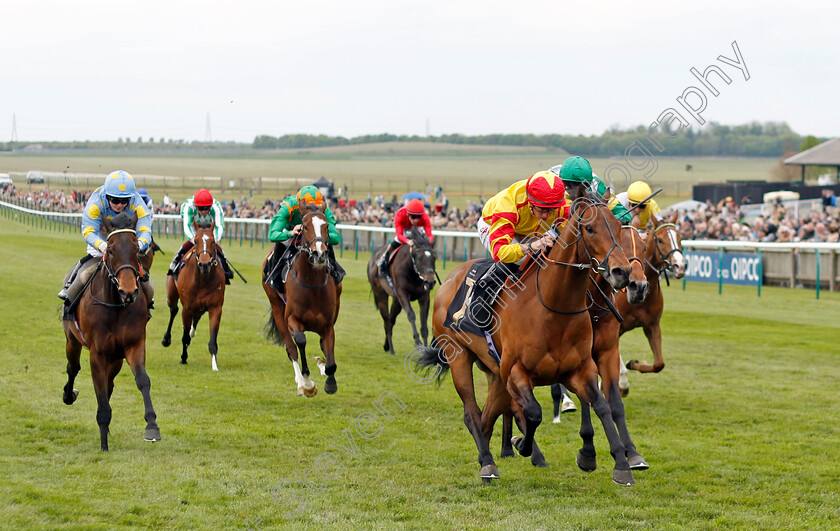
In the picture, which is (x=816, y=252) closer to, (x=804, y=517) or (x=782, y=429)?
(x=782, y=429)

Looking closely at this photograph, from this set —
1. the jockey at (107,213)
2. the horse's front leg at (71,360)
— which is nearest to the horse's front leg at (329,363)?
the jockey at (107,213)

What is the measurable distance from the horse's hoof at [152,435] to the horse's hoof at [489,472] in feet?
7.87

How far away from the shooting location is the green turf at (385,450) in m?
Answer: 5.34

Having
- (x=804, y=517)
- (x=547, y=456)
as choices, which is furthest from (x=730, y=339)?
(x=804, y=517)

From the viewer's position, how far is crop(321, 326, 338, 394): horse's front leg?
29.5 ft

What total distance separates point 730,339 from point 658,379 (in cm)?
400

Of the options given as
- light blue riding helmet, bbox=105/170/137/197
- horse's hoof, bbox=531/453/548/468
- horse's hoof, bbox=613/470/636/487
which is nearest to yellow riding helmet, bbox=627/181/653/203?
horse's hoof, bbox=531/453/548/468

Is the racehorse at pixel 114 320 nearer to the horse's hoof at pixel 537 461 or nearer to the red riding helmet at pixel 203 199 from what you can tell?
the horse's hoof at pixel 537 461

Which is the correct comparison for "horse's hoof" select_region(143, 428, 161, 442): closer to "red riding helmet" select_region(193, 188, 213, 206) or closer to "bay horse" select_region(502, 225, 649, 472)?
"bay horse" select_region(502, 225, 649, 472)

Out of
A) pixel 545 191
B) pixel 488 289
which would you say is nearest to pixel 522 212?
pixel 545 191

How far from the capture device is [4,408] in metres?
8.20

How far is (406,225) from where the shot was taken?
13.2 metres

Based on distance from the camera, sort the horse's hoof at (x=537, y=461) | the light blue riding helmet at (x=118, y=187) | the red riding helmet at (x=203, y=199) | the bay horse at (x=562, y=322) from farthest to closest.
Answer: the red riding helmet at (x=203, y=199)
the light blue riding helmet at (x=118, y=187)
the horse's hoof at (x=537, y=461)
the bay horse at (x=562, y=322)

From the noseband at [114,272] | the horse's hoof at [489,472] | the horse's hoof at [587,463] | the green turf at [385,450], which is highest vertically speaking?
the noseband at [114,272]
